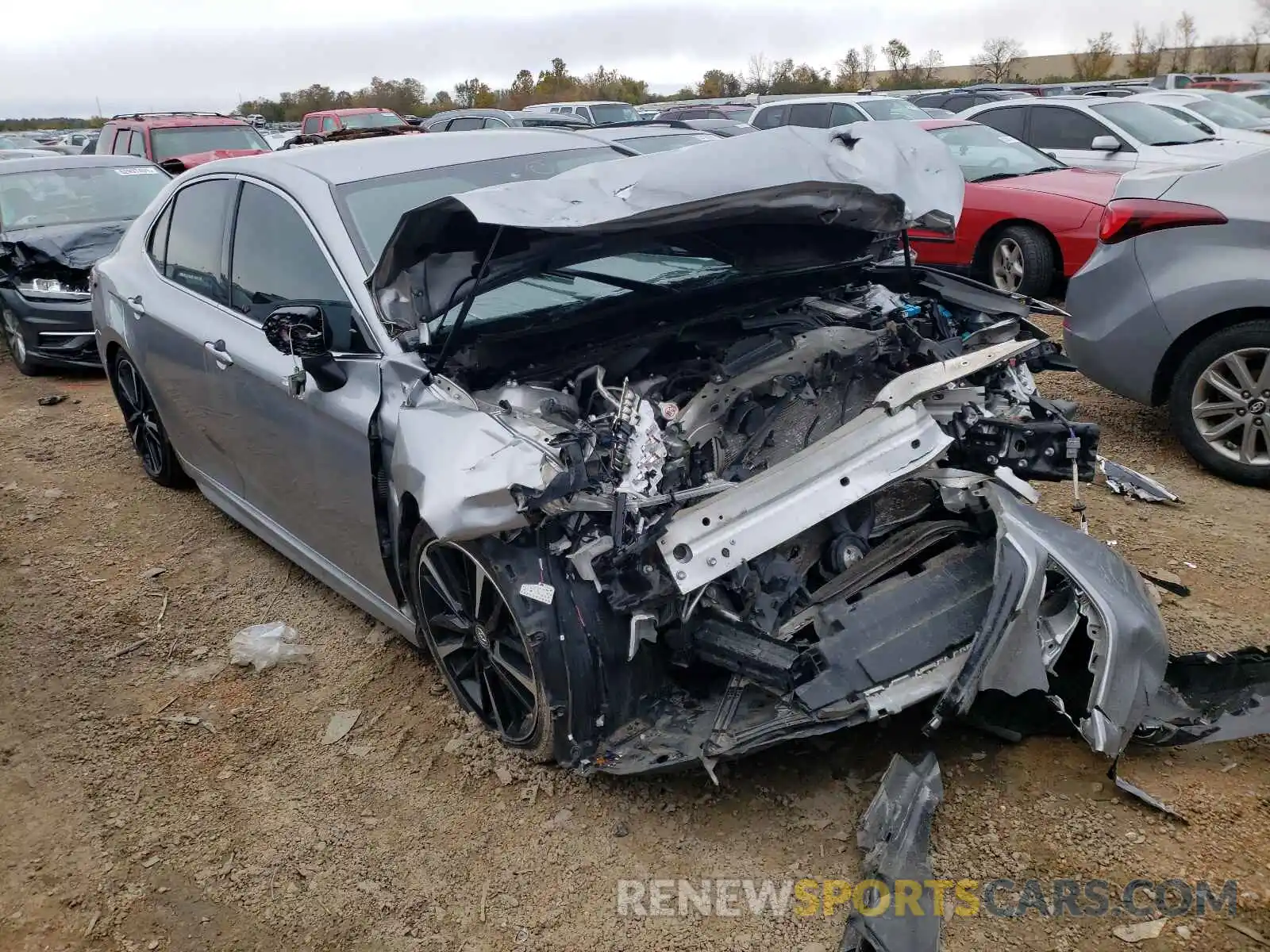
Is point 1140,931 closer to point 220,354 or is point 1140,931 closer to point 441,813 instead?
point 441,813

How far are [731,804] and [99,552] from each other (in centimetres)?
357

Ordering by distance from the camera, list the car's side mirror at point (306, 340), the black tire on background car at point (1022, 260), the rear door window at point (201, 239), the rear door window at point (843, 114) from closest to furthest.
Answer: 1. the car's side mirror at point (306, 340)
2. the rear door window at point (201, 239)
3. the black tire on background car at point (1022, 260)
4. the rear door window at point (843, 114)

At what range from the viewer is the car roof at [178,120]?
42.3 ft

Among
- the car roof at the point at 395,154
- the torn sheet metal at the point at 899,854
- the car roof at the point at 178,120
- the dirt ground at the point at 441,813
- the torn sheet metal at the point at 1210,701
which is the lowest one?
the dirt ground at the point at 441,813

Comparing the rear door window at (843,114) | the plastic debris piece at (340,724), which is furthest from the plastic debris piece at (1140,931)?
the rear door window at (843,114)

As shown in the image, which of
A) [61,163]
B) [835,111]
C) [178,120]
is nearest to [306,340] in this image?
[61,163]

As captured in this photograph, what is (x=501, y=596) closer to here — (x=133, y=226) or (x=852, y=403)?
(x=852, y=403)

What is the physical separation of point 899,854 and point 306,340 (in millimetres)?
2267

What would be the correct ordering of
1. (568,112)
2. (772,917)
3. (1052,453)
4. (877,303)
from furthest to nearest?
(568,112)
(877,303)
(1052,453)
(772,917)

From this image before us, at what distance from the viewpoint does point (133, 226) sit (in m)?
4.86

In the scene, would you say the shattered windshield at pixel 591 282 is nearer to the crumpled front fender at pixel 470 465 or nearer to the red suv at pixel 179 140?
the crumpled front fender at pixel 470 465

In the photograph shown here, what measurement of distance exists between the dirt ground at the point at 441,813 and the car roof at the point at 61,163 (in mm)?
6331

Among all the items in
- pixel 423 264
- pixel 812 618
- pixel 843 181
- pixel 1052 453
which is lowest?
pixel 812 618

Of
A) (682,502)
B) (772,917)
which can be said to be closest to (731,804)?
(772,917)
